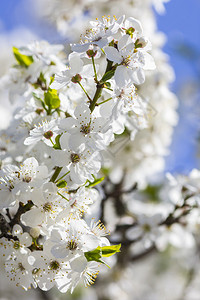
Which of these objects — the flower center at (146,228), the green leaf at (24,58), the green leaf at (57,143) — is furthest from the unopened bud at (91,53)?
the flower center at (146,228)

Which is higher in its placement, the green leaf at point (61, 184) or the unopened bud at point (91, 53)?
the unopened bud at point (91, 53)

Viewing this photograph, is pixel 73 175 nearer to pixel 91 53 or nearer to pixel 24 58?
pixel 91 53

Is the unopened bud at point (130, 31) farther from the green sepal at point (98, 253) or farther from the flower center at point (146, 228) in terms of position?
the flower center at point (146, 228)

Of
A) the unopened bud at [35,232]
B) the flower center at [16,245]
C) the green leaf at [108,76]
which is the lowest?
the flower center at [16,245]

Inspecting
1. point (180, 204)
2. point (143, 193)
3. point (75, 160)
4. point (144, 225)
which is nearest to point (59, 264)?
point (75, 160)

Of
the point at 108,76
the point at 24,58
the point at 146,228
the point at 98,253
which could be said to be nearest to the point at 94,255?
the point at 98,253

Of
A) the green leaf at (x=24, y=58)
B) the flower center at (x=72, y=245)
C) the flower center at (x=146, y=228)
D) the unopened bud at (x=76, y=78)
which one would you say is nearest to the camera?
the flower center at (x=72, y=245)

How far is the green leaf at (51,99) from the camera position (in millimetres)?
1159

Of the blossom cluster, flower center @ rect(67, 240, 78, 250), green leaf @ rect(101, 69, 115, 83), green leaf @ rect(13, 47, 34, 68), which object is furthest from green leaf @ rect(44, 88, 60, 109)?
flower center @ rect(67, 240, 78, 250)

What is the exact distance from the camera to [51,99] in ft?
3.83

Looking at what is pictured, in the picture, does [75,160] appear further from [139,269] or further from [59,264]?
[139,269]

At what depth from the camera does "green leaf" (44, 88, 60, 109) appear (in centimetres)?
116

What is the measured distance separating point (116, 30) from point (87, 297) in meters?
3.71

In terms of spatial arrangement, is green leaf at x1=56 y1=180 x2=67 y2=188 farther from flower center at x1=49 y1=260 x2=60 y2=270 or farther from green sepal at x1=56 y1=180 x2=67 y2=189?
flower center at x1=49 y1=260 x2=60 y2=270
